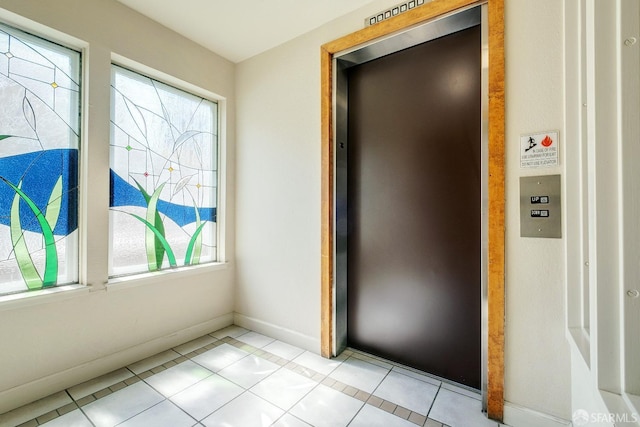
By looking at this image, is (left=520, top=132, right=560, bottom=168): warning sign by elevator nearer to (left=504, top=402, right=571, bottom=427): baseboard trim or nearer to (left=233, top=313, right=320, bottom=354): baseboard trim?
(left=504, top=402, right=571, bottom=427): baseboard trim

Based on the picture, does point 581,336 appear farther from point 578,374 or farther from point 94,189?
point 94,189

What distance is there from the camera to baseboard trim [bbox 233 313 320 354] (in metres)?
2.28

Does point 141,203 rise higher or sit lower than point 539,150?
lower

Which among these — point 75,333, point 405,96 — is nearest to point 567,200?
point 405,96

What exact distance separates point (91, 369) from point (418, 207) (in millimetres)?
2536

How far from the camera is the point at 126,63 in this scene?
2.12 metres

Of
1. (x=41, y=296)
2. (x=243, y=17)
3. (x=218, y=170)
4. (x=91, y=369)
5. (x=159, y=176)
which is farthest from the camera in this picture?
(x=218, y=170)

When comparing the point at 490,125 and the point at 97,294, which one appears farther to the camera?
the point at 97,294

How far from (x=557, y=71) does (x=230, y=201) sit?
2.64 metres

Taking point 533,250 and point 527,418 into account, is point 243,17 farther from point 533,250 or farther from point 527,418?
point 527,418

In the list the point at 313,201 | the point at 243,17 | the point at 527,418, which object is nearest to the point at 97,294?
the point at 313,201

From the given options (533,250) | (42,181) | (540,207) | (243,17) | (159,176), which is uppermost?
(243,17)

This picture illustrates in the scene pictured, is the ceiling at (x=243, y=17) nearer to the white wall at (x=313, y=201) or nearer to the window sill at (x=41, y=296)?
the white wall at (x=313, y=201)

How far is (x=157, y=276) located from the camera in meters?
2.22
